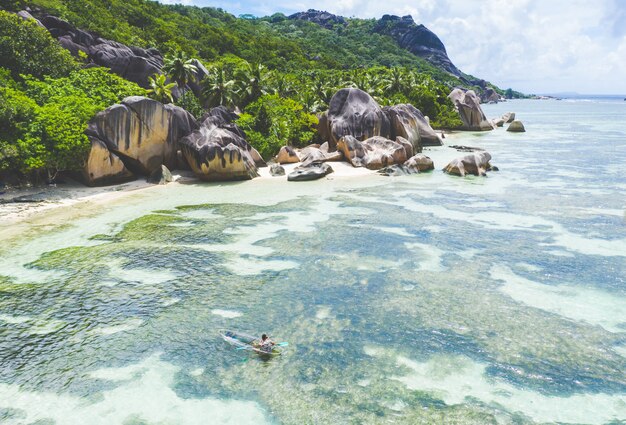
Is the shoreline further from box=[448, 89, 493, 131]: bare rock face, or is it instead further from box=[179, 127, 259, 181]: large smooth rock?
box=[448, 89, 493, 131]: bare rock face

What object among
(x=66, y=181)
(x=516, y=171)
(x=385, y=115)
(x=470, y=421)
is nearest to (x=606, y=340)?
(x=470, y=421)

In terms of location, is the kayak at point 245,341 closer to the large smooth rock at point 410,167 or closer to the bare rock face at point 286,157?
the large smooth rock at point 410,167

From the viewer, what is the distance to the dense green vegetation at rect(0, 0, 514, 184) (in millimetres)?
27672

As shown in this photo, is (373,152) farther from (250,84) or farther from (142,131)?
(142,131)

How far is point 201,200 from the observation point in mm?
29203

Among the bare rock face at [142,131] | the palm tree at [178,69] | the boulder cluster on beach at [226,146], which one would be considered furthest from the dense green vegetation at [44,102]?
the palm tree at [178,69]

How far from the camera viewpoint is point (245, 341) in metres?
13.1

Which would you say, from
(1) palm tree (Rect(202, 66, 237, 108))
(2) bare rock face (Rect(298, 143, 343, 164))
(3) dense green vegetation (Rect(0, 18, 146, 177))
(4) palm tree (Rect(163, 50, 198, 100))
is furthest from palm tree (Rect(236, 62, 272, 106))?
(3) dense green vegetation (Rect(0, 18, 146, 177))

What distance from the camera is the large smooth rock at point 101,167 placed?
96.6 ft

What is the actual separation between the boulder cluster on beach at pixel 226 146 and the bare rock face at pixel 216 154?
2.9 inches

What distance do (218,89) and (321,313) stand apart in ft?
122

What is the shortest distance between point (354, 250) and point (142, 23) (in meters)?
79.1

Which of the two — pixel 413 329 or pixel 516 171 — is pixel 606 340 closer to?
pixel 413 329

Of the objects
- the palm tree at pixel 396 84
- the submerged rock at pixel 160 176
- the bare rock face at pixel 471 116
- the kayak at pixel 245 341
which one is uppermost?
the palm tree at pixel 396 84
